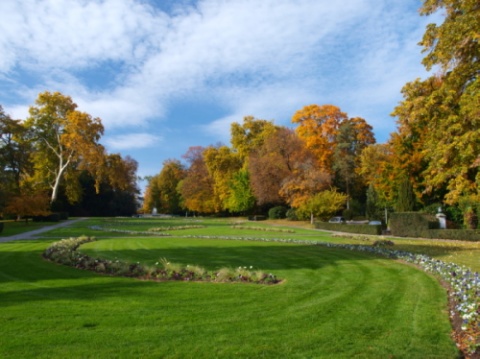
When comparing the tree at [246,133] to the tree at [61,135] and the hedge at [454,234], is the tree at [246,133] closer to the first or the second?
the tree at [61,135]

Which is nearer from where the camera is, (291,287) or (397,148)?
(291,287)

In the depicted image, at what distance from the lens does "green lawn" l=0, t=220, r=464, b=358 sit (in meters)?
4.43

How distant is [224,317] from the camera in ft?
18.6

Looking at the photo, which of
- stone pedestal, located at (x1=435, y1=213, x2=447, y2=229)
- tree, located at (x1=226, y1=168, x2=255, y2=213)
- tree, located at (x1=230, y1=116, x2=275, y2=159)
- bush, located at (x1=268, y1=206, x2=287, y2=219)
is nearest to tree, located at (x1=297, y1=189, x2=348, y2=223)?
stone pedestal, located at (x1=435, y1=213, x2=447, y2=229)

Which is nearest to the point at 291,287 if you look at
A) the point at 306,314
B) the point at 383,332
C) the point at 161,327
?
the point at 306,314

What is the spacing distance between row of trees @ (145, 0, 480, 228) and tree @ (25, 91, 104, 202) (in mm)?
18458

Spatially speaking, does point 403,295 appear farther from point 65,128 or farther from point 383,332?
point 65,128

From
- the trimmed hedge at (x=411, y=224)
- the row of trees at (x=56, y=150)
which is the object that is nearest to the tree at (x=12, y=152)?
the row of trees at (x=56, y=150)

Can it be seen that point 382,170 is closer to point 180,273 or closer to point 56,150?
point 180,273

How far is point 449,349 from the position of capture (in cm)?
454

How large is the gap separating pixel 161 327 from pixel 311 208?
30910mm

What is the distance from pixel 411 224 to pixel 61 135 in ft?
122

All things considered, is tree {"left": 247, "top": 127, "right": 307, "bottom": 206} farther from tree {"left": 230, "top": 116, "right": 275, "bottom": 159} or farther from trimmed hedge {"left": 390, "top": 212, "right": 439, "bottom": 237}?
trimmed hedge {"left": 390, "top": 212, "right": 439, "bottom": 237}

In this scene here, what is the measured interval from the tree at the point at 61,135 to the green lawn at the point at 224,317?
1396 inches
